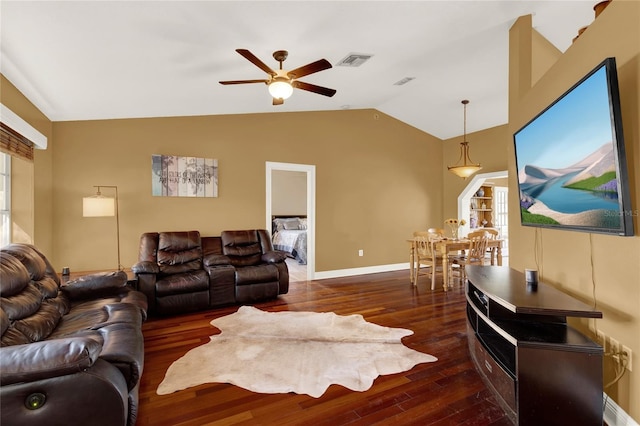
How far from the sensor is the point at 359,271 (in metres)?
6.36

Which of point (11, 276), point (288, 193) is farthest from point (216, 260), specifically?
point (288, 193)

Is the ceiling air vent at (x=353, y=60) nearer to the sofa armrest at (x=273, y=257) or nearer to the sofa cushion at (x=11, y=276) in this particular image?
the sofa armrest at (x=273, y=257)

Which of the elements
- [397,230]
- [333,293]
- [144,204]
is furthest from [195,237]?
[397,230]

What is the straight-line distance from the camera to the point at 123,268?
4449mm

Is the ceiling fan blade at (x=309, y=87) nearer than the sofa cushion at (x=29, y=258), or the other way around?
the sofa cushion at (x=29, y=258)

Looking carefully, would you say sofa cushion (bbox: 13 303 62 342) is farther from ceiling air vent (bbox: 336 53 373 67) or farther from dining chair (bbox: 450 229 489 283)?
dining chair (bbox: 450 229 489 283)

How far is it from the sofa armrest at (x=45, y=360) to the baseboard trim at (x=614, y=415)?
274 cm

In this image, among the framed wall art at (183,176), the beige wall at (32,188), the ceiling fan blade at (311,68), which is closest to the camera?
the ceiling fan blade at (311,68)

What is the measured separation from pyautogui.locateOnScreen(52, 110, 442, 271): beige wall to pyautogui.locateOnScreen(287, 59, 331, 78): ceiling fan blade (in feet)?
8.39

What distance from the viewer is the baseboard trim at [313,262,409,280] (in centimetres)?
599

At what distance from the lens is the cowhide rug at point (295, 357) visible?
7.72ft

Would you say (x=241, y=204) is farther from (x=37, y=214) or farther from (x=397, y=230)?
(x=397, y=230)

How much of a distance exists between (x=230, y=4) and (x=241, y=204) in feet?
10.8

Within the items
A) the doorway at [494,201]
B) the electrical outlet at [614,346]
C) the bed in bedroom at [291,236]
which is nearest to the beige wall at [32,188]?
the bed in bedroom at [291,236]
